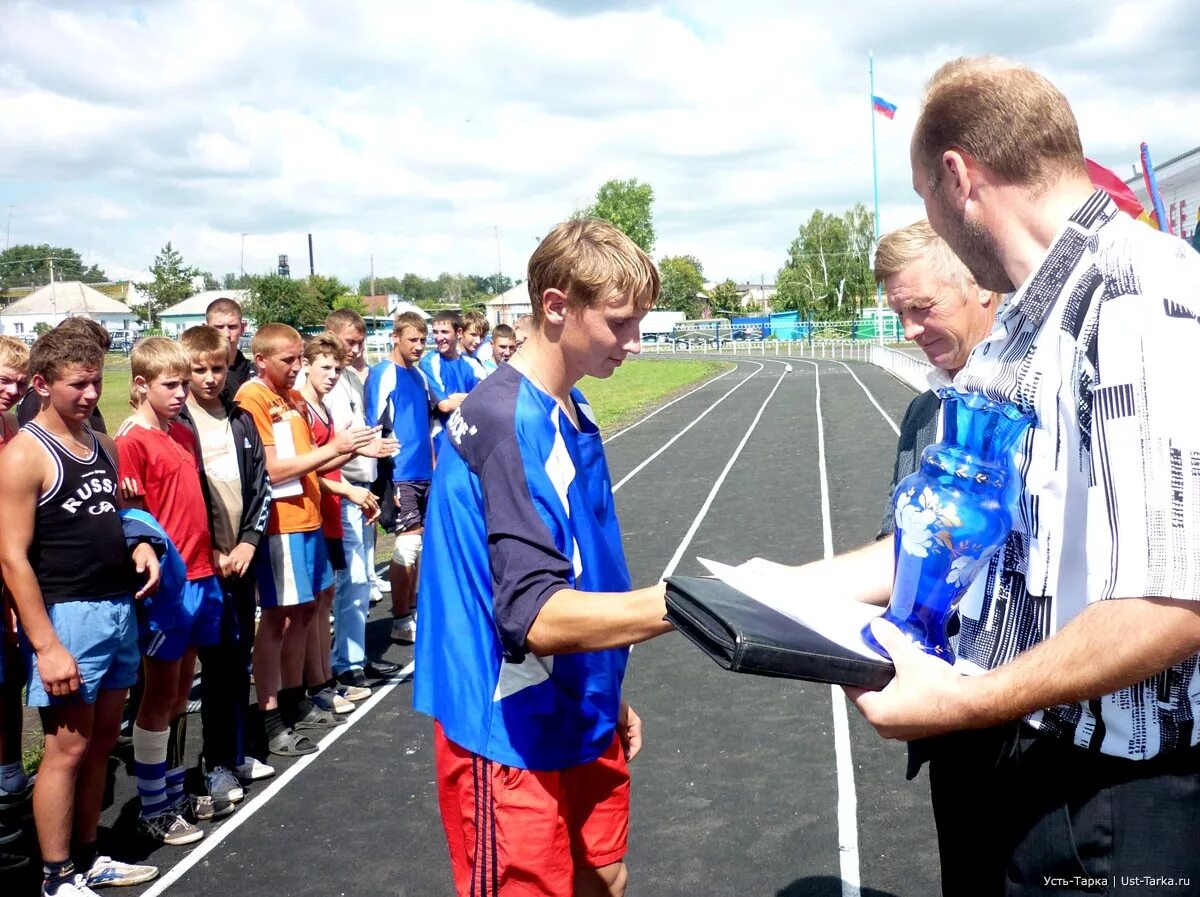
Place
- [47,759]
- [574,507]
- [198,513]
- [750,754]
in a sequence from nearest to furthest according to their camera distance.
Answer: [574,507]
[47,759]
[198,513]
[750,754]

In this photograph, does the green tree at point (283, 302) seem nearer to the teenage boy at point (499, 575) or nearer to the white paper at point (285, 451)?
the white paper at point (285, 451)

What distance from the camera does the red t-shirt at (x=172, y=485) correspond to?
4484 millimetres

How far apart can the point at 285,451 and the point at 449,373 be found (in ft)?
13.4

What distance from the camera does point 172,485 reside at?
15.1ft

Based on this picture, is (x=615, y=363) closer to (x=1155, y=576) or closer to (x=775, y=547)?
(x=1155, y=576)

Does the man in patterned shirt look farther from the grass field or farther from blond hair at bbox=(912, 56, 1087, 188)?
the grass field

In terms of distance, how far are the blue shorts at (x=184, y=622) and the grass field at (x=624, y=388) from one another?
11.9 metres

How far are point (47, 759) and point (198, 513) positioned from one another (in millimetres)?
1253

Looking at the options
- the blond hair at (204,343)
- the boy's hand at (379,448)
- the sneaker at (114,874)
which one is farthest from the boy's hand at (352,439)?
the sneaker at (114,874)

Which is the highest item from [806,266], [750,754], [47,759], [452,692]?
[806,266]

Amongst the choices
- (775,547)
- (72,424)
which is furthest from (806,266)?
(72,424)

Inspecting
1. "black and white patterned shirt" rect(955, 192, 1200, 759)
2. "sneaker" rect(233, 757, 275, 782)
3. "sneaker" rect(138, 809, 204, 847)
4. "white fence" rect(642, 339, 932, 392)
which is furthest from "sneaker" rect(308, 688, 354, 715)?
"white fence" rect(642, 339, 932, 392)

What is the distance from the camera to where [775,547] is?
973 cm

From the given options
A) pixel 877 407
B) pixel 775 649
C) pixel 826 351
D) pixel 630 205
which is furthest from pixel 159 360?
pixel 630 205
